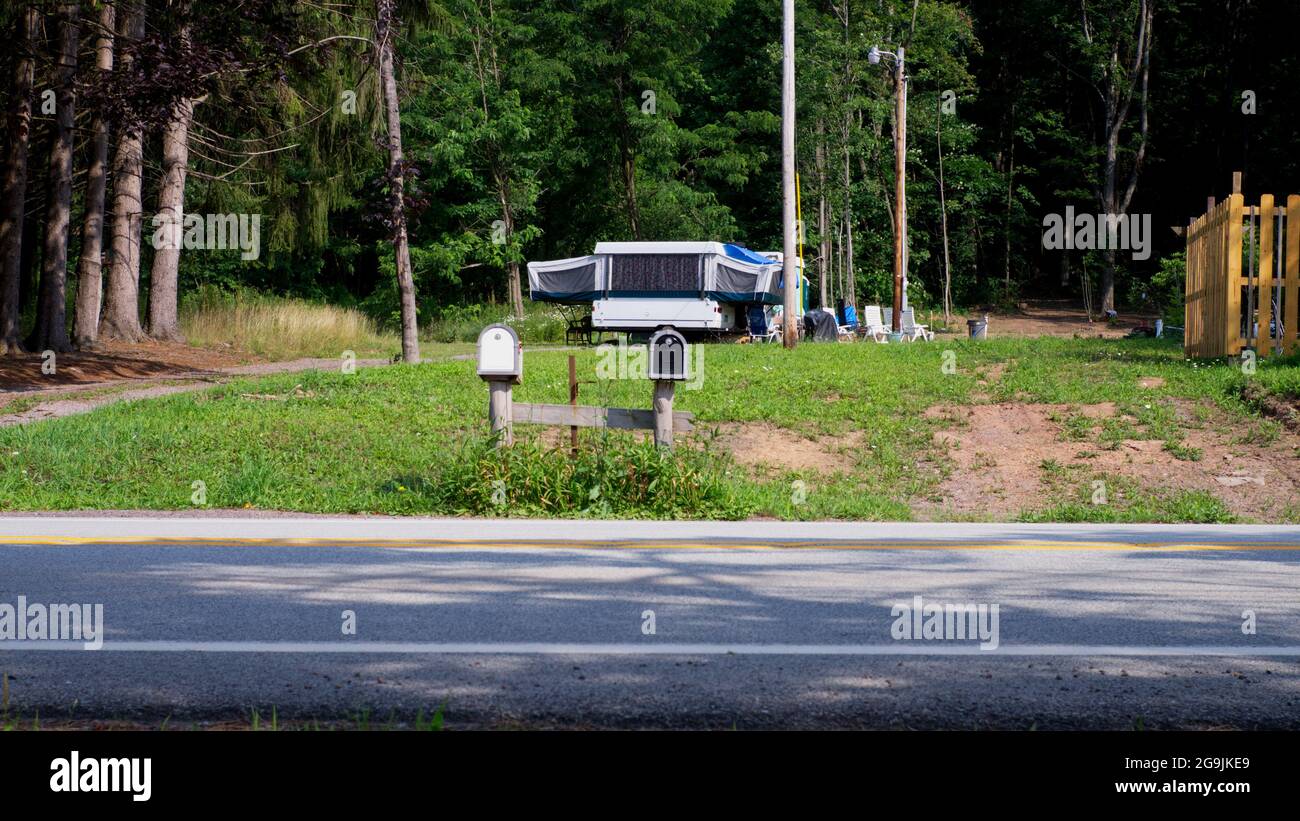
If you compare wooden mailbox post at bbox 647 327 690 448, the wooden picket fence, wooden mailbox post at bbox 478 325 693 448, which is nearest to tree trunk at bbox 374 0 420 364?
wooden mailbox post at bbox 478 325 693 448

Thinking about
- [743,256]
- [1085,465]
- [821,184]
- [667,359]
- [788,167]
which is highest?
[821,184]

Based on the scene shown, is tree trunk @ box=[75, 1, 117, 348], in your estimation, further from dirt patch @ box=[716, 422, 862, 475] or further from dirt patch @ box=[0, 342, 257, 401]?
dirt patch @ box=[716, 422, 862, 475]

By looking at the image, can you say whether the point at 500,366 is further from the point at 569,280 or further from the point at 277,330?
the point at 569,280

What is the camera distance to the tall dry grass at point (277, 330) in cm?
2872

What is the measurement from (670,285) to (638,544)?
75.1 ft

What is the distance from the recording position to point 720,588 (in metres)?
6.99

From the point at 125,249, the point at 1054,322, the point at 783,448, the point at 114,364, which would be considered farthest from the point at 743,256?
the point at 1054,322

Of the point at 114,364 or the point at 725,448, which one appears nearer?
the point at 725,448

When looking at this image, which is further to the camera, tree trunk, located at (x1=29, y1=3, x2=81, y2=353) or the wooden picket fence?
tree trunk, located at (x1=29, y1=3, x2=81, y2=353)

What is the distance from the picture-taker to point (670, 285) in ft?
103

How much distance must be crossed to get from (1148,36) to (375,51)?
37.0m

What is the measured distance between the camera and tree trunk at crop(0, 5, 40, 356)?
23969 millimetres

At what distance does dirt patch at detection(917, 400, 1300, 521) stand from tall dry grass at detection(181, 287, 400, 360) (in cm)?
1724

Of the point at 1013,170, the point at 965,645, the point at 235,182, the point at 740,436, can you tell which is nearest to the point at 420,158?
the point at 235,182
